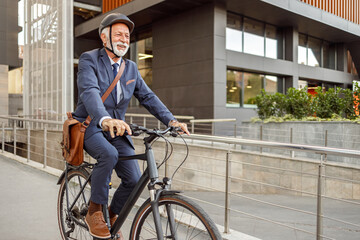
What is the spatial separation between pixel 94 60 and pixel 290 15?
18.0 m

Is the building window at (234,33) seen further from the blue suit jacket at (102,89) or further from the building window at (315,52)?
the blue suit jacket at (102,89)

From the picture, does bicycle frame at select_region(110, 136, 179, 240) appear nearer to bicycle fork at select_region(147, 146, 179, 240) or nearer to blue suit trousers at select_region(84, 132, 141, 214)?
bicycle fork at select_region(147, 146, 179, 240)

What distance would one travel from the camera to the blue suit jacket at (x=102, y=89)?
2.53 m

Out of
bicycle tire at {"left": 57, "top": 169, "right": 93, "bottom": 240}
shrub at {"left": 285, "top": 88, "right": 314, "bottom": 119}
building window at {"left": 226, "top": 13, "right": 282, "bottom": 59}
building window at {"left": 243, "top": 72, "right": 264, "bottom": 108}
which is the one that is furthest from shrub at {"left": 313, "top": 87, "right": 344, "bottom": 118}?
bicycle tire at {"left": 57, "top": 169, "right": 93, "bottom": 240}

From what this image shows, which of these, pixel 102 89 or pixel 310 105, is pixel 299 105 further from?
pixel 102 89

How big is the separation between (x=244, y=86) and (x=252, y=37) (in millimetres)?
2729

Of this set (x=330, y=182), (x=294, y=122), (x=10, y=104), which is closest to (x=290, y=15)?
(x=294, y=122)

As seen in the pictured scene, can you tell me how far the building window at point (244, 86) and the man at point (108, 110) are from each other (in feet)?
50.4

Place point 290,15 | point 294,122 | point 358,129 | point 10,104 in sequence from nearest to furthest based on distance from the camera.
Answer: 1. point 358,129
2. point 294,122
3. point 290,15
4. point 10,104

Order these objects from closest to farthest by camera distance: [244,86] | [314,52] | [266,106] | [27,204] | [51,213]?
[51,213] < [27,204] < [266,106] < [244,86] < [314,52]

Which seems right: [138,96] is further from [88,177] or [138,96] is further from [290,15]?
[290,15]

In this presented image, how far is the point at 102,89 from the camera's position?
2.74 metres

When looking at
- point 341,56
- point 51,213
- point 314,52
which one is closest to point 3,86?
point 314,52

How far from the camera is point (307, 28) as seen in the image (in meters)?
21.2
